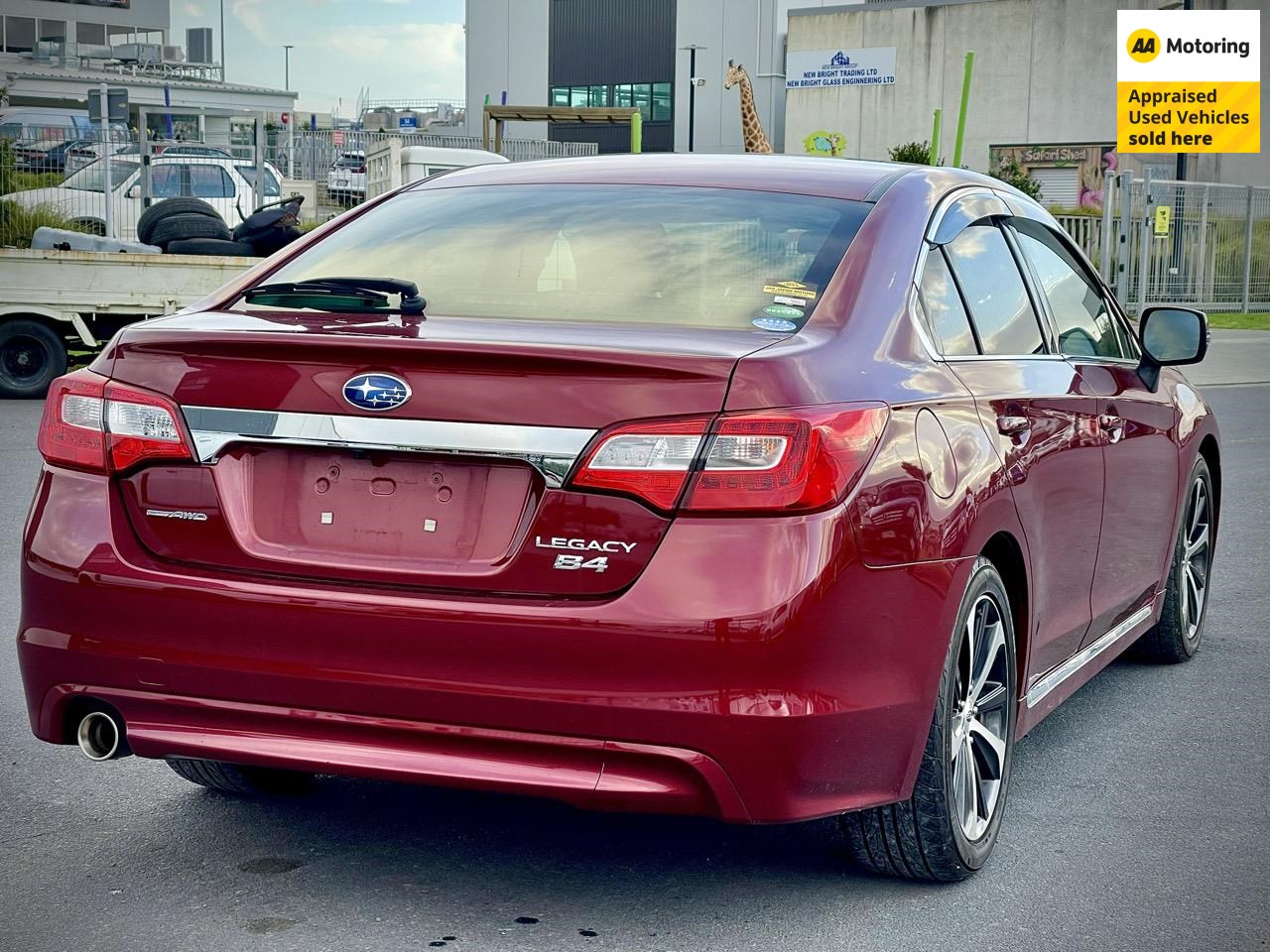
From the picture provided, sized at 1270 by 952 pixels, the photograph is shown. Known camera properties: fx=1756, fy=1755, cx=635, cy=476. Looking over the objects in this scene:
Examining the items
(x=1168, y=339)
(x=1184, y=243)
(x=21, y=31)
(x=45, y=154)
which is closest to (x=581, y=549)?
(x=1168, y=339)

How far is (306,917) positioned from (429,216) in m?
1.76

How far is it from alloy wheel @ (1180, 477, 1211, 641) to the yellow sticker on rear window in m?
2.78

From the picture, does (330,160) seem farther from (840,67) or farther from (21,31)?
(21,31)

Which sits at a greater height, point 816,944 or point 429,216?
point 429,216

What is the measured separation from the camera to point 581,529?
3.27m

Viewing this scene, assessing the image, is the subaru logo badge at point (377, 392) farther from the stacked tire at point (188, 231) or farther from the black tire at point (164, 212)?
the black tire at point (164, 212)

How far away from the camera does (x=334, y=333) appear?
355cm

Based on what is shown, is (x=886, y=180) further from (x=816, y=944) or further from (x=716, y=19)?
(x=716, y=19)

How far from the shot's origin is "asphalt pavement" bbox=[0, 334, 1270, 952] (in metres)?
3.60

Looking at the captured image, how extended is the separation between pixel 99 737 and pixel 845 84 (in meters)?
61.5

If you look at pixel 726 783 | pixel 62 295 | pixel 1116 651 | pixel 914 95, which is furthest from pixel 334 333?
pixel 914 95

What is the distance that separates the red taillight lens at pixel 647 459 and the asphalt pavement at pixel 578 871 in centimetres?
96

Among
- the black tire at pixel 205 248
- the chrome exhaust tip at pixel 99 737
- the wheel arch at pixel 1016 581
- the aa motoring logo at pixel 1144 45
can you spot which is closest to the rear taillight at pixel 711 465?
the wheel arch at pixel 1016 581

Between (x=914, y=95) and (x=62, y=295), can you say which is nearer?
(x=62, y=295)
